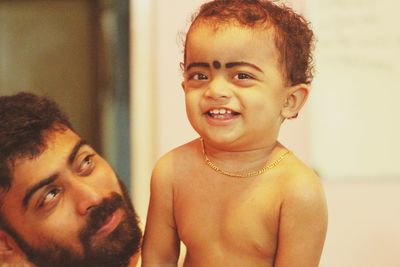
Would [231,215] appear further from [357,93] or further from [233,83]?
[357,93]

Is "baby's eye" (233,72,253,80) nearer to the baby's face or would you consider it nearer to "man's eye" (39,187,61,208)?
the baby's face

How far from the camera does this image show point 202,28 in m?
0.60

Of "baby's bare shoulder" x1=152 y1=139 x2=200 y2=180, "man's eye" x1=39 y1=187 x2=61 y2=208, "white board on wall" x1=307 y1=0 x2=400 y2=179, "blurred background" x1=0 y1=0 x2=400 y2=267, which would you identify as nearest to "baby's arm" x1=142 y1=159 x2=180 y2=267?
"baby's bare shoulder" x1=152 y1=139 x2=200 y2=180

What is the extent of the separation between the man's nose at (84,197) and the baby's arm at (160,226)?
0.23ft

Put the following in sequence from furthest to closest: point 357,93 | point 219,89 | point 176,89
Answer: point 357,93 → point 176,89 → point 219,89

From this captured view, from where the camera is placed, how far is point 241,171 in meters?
0.63

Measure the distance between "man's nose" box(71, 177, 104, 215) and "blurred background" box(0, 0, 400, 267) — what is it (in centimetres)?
42

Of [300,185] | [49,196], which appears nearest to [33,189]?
[49,196]

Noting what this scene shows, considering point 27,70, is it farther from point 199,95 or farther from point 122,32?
point 199,95

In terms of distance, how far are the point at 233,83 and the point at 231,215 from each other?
0.14 m

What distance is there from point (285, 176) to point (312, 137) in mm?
641

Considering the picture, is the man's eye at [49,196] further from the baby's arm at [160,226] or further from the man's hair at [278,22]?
the man's hair at [278,22]

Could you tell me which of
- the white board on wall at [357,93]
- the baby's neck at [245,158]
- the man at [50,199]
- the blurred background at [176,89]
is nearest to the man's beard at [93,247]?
the man at [50,199]

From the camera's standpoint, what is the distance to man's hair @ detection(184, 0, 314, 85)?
592mm
